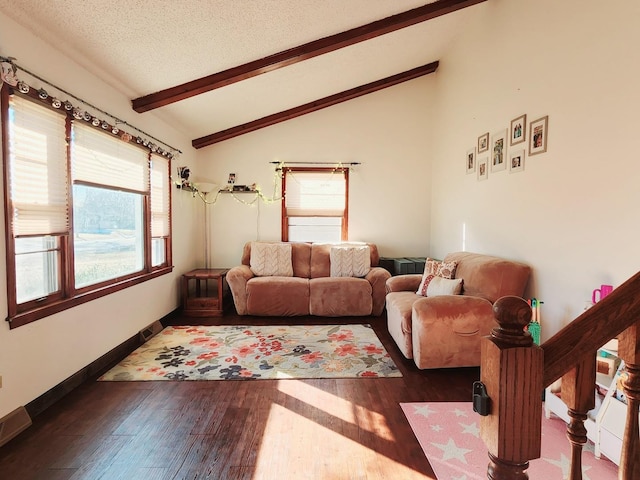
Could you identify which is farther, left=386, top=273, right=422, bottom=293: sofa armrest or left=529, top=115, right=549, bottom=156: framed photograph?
left=386, top=273, right=422, bottom=293: sofa armrest

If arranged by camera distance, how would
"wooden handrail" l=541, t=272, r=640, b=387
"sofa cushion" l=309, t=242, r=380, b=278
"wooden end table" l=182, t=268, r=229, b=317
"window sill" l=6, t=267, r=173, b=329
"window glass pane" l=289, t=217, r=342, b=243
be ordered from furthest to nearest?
"window glass pane" l=289, t=217, r=342, b=243 < "sofa cushion" l=309, t=242, r=380, b=278 < "wooden end table" l=182, t=268, r=229, b=317 < "window sill" l=6, t=267, r=173, b=329 < "wooden handrail" l=541, t=272, r=640, b=387

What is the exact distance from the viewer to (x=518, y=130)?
2895 millimetres

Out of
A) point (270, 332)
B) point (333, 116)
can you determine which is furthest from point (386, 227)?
point (270, 332)

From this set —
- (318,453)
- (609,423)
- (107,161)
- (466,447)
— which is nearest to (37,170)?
(107,161)

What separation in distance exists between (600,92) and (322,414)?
2.70 meters

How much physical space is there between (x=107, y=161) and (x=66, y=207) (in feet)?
2.17

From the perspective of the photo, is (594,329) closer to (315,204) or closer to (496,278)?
(496,278)

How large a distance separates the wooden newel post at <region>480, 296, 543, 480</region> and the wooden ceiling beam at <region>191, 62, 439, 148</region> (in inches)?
182

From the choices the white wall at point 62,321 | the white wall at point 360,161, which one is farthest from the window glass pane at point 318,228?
the white wall at point 62,321

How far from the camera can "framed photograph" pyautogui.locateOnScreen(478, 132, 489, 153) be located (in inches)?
135

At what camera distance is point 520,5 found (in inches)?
113

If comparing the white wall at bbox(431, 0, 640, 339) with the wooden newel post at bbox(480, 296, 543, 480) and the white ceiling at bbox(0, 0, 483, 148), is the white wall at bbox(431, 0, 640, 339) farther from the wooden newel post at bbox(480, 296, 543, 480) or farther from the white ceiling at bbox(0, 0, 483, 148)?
the wooden newel post at bbox(480, 296, 543, 480)

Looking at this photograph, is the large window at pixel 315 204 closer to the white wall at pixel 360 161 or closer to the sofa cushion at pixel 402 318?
the white wall at pixel 360 161

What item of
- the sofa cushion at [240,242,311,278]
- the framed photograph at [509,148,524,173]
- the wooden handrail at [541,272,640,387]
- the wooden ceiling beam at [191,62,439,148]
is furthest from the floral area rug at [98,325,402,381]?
the wooden ceiling beam at [191,62,439,148]
